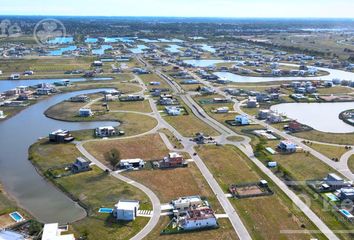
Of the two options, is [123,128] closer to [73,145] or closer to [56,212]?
[73,145]

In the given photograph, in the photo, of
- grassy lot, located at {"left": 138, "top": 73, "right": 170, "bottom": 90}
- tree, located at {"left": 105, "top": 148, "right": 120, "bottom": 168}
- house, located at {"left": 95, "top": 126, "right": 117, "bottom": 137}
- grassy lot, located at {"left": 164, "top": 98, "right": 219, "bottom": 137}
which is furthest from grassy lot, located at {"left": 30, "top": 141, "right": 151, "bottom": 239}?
grassy lot, located at {"left": 138, "top": 73, "right": 170, "bottom": 90}

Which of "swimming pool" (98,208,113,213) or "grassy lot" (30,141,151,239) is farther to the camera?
"swimming pool" (98,208,113,213)

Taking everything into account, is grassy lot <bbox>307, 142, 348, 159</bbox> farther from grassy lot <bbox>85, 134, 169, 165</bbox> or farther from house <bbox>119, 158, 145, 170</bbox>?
house <bbox>119, 158, 145, 170</bbox>

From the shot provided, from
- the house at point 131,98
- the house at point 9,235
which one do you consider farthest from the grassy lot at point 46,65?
the house at point 9,235

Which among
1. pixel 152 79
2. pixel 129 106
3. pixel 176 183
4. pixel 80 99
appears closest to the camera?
pixel 176 183

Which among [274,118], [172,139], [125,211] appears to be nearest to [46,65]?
[172,139]

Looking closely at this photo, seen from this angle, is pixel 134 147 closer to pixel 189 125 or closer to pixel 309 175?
pixel 189 125
